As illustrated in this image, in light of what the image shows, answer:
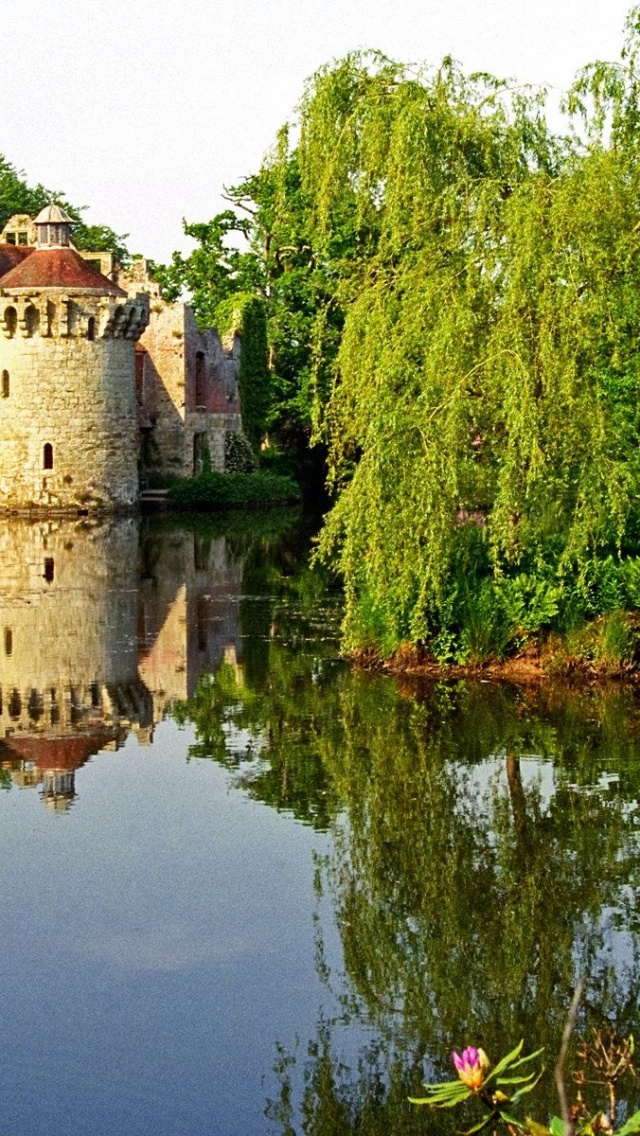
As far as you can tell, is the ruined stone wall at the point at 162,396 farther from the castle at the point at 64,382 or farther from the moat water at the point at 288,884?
the moat water at the point at 288,884

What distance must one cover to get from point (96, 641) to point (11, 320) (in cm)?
2276

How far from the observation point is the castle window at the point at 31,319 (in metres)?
40.0

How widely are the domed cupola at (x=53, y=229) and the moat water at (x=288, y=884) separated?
24.4 m

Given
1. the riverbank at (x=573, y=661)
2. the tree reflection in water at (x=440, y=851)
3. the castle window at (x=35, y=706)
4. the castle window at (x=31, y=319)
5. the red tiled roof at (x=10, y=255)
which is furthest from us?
the red tiled roof at (x=10, y=255)

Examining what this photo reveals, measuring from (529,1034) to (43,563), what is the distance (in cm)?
2060

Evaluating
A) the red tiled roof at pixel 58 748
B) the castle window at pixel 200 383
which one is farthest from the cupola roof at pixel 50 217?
the red tiled roof at pixel 58 748

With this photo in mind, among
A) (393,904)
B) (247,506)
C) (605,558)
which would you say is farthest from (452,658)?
(247,506)

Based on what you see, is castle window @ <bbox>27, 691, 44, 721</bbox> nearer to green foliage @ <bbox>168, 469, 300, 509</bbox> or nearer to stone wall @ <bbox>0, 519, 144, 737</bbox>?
stone wall @ <bbox>0, 519, 144, 737</bbox>

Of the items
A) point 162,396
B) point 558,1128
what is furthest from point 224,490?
point 558,1128

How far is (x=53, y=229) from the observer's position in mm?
41031

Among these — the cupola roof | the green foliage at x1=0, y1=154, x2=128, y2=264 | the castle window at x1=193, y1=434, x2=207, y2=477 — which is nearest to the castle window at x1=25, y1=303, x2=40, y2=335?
the cupola roof

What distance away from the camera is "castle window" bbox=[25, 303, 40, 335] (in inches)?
1574

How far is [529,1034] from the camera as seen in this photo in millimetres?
7781

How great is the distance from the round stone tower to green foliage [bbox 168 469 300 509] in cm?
353
